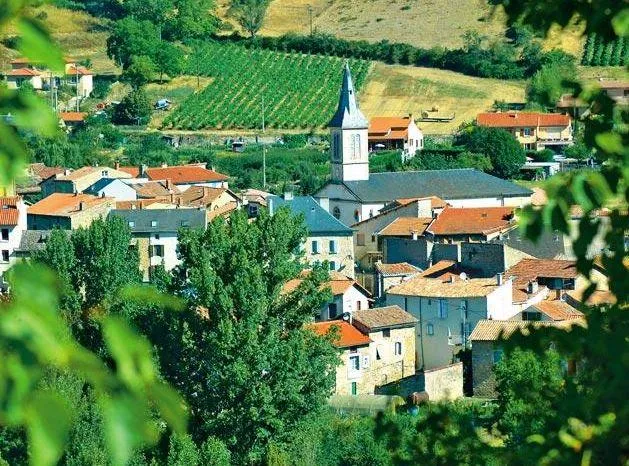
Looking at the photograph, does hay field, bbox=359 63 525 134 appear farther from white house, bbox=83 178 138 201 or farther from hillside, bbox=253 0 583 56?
white house, bbox=83 178 138 201

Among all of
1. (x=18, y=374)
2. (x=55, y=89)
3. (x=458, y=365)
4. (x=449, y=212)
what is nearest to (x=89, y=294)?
(x=458, y=365)

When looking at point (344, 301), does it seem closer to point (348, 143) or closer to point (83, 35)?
point (348, 143)

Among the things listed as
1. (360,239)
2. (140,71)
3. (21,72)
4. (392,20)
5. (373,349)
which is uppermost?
(392,20)

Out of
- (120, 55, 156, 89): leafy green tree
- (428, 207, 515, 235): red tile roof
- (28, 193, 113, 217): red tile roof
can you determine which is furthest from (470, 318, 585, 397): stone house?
(120, 55, 156, 89): leafy green tree

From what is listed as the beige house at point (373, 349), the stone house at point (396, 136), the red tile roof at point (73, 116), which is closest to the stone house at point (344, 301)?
the beige house at point (373, 349)

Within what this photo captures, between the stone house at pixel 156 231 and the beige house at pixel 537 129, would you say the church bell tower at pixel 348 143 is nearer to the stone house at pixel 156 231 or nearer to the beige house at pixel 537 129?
the stone house at pixel 156 231

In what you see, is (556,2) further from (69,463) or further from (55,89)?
(55,89)

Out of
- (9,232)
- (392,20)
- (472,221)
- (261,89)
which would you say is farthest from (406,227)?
(392,20)
